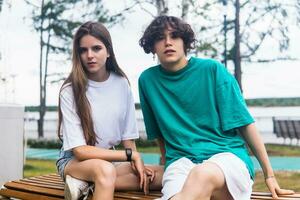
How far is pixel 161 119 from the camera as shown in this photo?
7.79 ft

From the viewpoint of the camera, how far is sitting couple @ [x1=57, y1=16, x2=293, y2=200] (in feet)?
7.36

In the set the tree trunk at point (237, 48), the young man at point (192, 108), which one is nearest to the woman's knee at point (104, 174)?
the young man at point (192, 108)

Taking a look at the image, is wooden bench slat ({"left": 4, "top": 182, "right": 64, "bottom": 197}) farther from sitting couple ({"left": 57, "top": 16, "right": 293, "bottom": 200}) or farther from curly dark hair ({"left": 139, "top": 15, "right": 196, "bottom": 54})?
curly dark hair ({"left": 139, "top": 15, "right": 196, "bottom": 54})

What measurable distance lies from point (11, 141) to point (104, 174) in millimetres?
2436

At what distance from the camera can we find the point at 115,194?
250 cm

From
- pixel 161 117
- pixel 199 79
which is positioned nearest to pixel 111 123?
pixel 161 117

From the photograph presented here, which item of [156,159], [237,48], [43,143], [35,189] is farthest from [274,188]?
[43,143]

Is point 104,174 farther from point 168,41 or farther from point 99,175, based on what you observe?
point 168,41

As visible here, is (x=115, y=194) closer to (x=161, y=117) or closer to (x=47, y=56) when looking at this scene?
(x=161, y=117)

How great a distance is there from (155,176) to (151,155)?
623 cm

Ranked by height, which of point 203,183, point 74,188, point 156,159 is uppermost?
point 203,183

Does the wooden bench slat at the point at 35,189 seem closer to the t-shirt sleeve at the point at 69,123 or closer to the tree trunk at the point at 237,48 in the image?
the t-shirt sleeve at the point at 69,123

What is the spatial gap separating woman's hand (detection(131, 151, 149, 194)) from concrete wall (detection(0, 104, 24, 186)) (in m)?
2.27

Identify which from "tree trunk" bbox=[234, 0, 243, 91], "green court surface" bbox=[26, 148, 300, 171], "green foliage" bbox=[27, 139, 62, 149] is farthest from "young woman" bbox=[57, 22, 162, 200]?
"green foliage" bbox=[27, 139, 62, 149]
